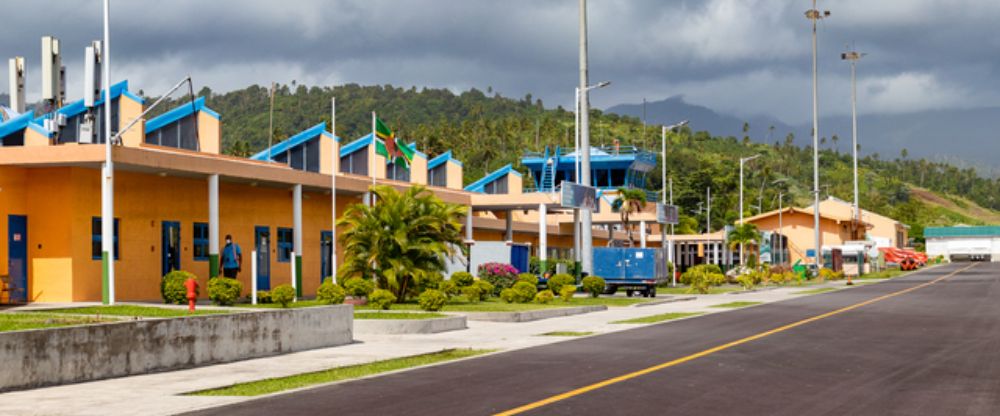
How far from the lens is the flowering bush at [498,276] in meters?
41.3

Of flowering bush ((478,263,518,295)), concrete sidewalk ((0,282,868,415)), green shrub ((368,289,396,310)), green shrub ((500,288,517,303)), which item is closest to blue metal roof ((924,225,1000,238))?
flowering bush ((478,263,518,295))

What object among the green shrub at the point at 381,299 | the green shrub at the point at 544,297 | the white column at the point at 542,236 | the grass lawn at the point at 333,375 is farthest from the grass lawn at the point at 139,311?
the white column at the point at 542,236

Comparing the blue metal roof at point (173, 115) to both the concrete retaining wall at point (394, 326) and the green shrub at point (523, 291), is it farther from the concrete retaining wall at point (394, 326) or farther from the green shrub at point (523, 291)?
the concrete retaining wall at point (394, 326)

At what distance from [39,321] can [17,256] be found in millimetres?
11838

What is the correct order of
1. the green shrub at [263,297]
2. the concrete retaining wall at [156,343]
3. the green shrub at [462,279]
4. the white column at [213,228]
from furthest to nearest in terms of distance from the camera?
the green shrub at [462,279] < the white column at [213,228] < the green shrub at [263,297] < the concrete retaining wall at [156,343]

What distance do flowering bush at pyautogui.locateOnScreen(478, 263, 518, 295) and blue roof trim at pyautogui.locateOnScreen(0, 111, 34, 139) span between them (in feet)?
53.5

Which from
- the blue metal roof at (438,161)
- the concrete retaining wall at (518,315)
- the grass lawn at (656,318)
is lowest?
the grass lawn at (656,318)

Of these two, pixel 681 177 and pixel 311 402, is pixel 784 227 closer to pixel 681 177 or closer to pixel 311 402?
pixel 681 177

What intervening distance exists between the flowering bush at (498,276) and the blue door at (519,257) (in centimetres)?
397

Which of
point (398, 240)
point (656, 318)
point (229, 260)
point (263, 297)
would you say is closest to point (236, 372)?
point (263, 297)

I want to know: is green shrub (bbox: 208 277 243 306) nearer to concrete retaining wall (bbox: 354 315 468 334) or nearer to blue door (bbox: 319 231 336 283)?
concrete retaining wall (bbox: 354 315 468 334)

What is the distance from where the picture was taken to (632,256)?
46.1 m

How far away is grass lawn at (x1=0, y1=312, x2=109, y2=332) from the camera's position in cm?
1681

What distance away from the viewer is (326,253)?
139 feet
